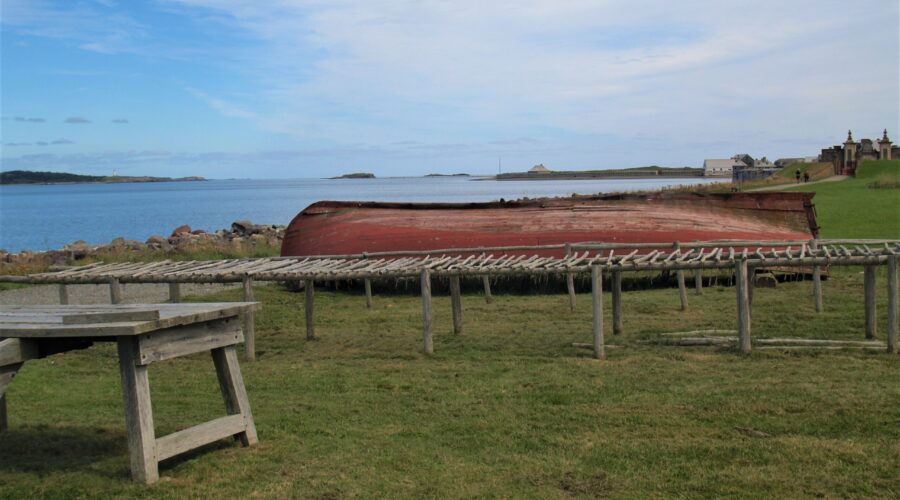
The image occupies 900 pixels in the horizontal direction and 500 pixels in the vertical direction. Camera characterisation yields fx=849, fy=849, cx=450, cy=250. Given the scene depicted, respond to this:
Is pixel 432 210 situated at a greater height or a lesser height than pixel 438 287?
greater

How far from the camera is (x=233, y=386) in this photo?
5.95m

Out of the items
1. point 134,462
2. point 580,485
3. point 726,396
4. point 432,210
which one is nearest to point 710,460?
point 580,485

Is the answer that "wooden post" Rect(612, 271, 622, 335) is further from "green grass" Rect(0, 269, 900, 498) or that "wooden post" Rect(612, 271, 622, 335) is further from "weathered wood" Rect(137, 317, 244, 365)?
"weathered wood" Rect(137, 317, 244, 365)

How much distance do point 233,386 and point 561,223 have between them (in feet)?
41.2

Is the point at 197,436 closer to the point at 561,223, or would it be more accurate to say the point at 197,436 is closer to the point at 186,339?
the point at 186,339

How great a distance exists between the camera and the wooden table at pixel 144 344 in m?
5.13

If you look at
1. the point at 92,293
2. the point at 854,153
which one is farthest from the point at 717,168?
the point at 92,293

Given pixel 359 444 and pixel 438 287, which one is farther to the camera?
pixel 438 287

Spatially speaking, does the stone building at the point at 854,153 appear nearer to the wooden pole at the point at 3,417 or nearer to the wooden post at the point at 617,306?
the wooden post at the point at 617,306

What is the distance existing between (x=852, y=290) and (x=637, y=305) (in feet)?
11.7

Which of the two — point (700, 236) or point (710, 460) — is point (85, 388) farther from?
point (700, 236)

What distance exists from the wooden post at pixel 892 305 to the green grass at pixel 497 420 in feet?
0.77

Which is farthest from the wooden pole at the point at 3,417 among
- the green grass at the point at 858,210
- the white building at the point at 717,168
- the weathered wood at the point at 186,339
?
the white building at the point at 717,168

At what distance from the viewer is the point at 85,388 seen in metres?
8.41
